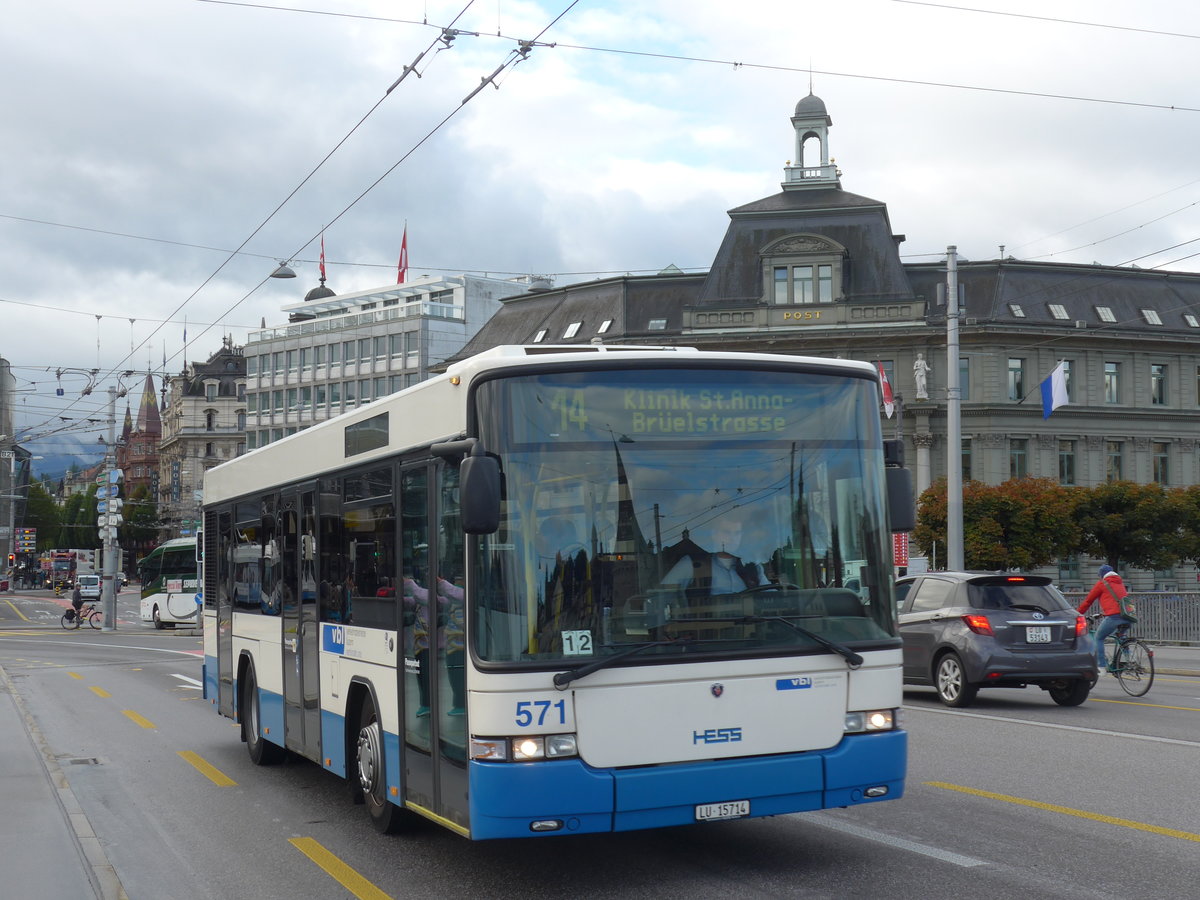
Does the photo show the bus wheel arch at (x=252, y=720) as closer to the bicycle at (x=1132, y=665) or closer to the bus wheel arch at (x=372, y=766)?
the bus wheel arch at (x=372, y=766)

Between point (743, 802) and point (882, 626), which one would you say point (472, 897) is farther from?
point (882, 626)

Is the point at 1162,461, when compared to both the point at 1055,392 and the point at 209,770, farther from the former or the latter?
the point at 209,770

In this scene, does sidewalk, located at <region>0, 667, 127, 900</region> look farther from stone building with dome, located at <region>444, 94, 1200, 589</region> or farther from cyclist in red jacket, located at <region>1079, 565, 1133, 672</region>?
stone building with dome, located at <region>444, 94, 1200, 589</region>

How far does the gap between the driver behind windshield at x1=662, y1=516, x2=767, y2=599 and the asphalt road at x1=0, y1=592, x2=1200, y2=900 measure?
1.51 m

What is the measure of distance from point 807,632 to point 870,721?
0.63 metres

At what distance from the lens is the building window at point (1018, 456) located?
216 ft

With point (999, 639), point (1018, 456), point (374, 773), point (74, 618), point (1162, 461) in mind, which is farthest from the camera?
point (1162, 461)

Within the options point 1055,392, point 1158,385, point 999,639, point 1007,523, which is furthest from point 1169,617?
point 1158,385

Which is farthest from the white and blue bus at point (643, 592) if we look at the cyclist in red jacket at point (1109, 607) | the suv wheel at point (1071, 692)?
the cyclist in red jacket at point (1109, 607)

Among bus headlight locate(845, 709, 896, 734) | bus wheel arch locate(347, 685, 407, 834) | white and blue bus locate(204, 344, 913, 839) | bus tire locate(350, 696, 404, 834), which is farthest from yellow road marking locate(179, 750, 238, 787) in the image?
bus headlight locate(845, 709, 896, 734)

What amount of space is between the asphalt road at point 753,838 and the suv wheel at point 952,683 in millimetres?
1480

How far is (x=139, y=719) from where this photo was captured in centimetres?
1734

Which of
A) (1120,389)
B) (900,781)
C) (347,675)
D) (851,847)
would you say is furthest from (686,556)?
(1120,389)

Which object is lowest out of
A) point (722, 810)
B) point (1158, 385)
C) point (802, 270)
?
point (722, 810)
